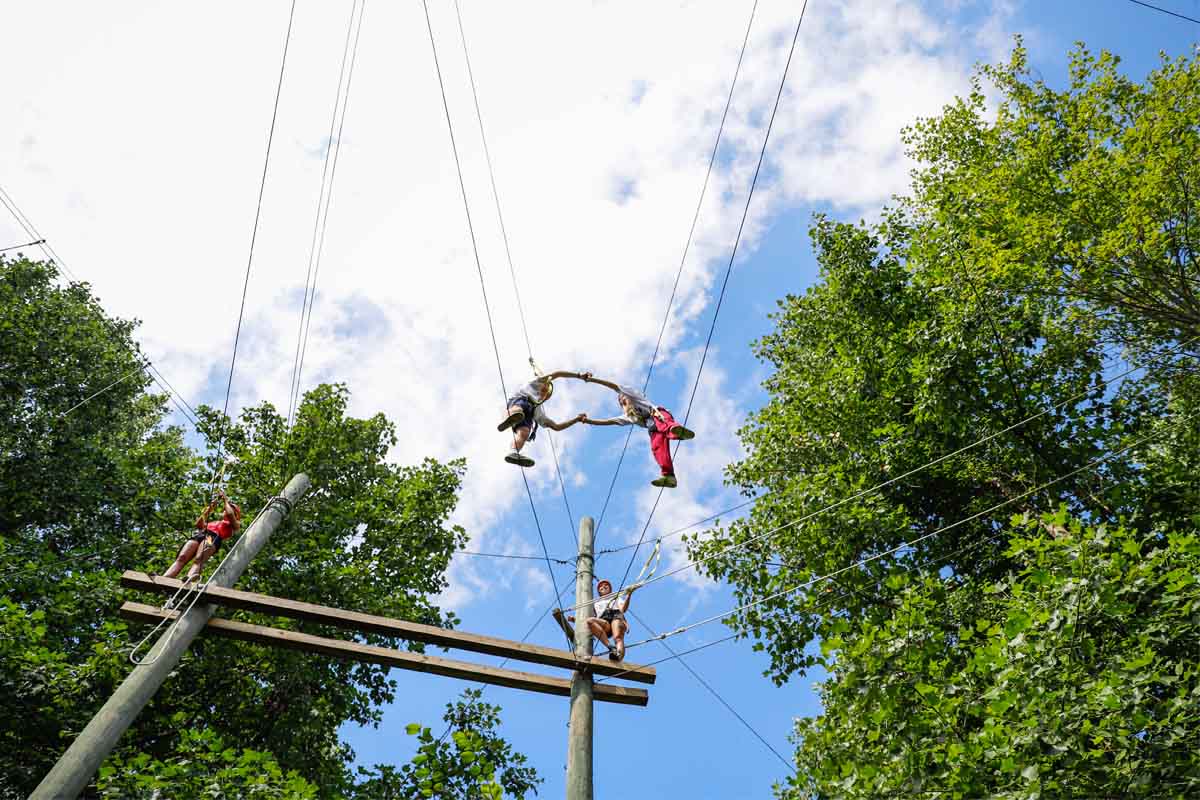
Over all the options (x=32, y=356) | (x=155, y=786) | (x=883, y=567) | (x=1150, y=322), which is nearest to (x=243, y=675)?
(x=155, y=786)

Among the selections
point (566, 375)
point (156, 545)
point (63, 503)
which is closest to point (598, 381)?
point (566, 375)

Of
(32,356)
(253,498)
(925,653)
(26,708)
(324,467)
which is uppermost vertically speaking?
(32,356)

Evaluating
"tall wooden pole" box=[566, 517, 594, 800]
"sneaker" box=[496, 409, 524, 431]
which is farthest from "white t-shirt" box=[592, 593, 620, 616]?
"sneaker" box=[496, 409, 524, 431]

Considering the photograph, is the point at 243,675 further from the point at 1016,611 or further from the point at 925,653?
the point at 1016,611

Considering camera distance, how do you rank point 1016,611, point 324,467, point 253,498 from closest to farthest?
point 1016,611
point 253,498
point 324,467

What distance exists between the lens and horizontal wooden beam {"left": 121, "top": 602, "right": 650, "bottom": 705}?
614 centimetres

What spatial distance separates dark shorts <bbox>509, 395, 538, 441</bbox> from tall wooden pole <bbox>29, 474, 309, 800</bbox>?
2775mm

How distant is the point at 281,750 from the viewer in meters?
12.0

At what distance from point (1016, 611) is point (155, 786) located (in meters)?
7.62

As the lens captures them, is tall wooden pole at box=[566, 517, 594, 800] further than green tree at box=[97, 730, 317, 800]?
No

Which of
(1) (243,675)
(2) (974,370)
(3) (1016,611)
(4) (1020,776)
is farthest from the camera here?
(1) (243,675)

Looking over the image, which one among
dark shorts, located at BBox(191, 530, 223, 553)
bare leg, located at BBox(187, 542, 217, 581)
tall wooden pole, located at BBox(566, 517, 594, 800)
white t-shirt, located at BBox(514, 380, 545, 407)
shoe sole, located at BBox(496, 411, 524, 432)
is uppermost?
white t-shirt, located at BBox(514, 380, 545, 407)

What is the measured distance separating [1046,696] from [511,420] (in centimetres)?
484

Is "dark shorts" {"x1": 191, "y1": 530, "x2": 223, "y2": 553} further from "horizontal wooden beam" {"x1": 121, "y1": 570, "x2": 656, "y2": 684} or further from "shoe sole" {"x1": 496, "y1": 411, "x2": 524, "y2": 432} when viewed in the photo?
"shoe sole" {"x1": 496, "y1": 411, "x2": 524, "y2": 432}
